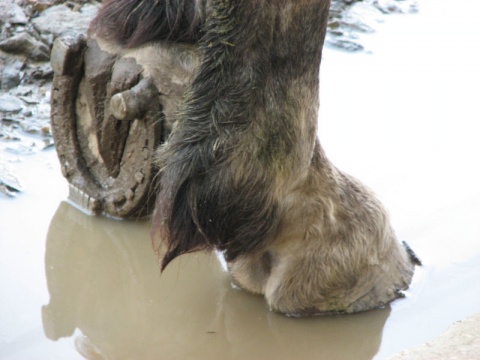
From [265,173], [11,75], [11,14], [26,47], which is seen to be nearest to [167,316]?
[265,173]

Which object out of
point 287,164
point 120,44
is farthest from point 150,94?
point 287,164

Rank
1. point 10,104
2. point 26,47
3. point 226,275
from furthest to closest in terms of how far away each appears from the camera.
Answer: point 26,47 → point 10,104 → point 226,275

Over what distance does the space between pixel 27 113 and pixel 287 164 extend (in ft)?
7.61

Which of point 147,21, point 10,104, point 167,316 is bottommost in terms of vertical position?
point 10,104

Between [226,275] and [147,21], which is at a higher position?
[147,21]

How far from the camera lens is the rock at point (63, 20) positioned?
219 inches

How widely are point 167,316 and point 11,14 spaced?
2689 millimetres

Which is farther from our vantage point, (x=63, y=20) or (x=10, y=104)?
(x=63, y=20)

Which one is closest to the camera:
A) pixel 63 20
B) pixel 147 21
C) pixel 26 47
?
pixel 147 21

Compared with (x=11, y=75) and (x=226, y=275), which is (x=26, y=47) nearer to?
(x=11, y=75)

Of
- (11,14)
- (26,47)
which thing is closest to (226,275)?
(26,47)

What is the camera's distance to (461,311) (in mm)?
3803

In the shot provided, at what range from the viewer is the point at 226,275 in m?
4.00

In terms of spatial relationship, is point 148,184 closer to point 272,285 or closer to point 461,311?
point 272,285
